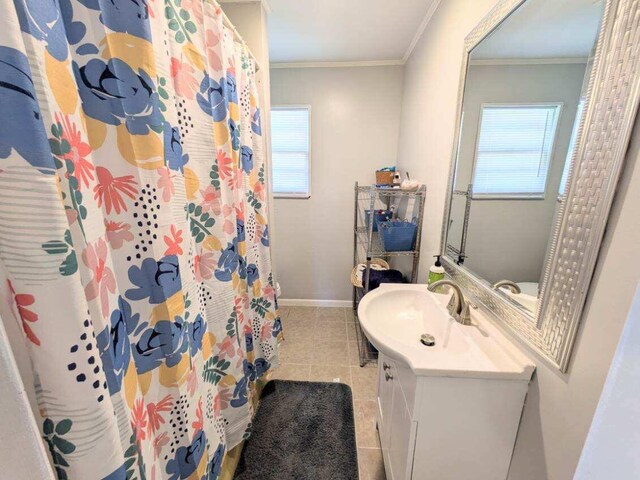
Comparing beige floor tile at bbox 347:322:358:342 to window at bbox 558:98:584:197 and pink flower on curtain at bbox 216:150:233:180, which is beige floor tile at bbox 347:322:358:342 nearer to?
pink flower on curtain at bbox 216:150:233:180

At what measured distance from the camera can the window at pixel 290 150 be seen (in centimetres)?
252

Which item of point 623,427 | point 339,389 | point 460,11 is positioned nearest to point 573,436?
point 623,427

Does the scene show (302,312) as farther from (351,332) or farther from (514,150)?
(514,150)

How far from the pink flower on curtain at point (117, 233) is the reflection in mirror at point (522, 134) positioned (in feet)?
3.56

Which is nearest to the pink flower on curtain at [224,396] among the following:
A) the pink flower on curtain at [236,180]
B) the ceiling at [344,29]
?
the pink flower on curtain at [236,180]

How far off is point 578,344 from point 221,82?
4.56 ft

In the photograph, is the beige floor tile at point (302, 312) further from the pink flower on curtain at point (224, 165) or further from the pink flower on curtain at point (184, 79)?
the pink flower on curtain at point (184, 79)

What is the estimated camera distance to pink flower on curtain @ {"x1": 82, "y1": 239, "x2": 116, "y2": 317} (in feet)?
1.57

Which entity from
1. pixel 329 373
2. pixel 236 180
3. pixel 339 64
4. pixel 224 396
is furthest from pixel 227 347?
pixel 339 64

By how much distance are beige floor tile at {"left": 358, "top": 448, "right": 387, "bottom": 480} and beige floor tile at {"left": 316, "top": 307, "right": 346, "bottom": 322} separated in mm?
1290

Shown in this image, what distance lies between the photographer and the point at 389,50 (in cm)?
213

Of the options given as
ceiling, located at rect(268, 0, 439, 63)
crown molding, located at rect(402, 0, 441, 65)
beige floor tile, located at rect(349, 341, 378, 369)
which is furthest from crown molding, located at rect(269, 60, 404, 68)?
beige floor tile, located at rect(349, 341, 378, 369)

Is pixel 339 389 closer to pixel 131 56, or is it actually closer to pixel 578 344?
pixel 578 344

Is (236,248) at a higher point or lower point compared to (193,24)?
lower
